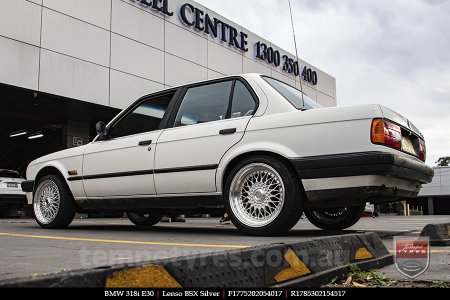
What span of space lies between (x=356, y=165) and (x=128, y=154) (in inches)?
107

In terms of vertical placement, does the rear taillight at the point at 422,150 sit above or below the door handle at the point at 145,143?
below

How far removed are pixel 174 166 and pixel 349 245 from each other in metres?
2.73

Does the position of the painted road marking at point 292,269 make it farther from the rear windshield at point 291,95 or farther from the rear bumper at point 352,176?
the rear windshield at point 291,95

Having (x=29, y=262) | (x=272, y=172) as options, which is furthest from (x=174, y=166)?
(x=29, y=262)

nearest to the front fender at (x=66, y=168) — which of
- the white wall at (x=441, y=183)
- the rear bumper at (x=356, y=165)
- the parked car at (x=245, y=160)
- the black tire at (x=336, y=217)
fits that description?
the parked car at (x=245, y=160)

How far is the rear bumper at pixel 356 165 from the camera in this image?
4.20 metres

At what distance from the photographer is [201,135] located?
509 centimetres

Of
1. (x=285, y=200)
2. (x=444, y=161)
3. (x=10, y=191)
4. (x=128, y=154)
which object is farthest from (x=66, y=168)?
(x=444, y=161)

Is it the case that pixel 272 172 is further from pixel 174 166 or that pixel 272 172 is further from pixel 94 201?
pixel 94 201

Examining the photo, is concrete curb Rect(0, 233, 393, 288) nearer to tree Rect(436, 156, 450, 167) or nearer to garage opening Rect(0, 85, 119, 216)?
garage opening Rect(0, 85, 119, 216)

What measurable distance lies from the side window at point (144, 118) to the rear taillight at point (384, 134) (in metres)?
2.53

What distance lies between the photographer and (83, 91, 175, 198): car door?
553 cm

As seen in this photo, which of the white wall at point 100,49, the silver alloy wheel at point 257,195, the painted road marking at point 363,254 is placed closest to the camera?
the painted road marking at point 363,254

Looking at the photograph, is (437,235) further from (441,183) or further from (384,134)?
(441,183)
